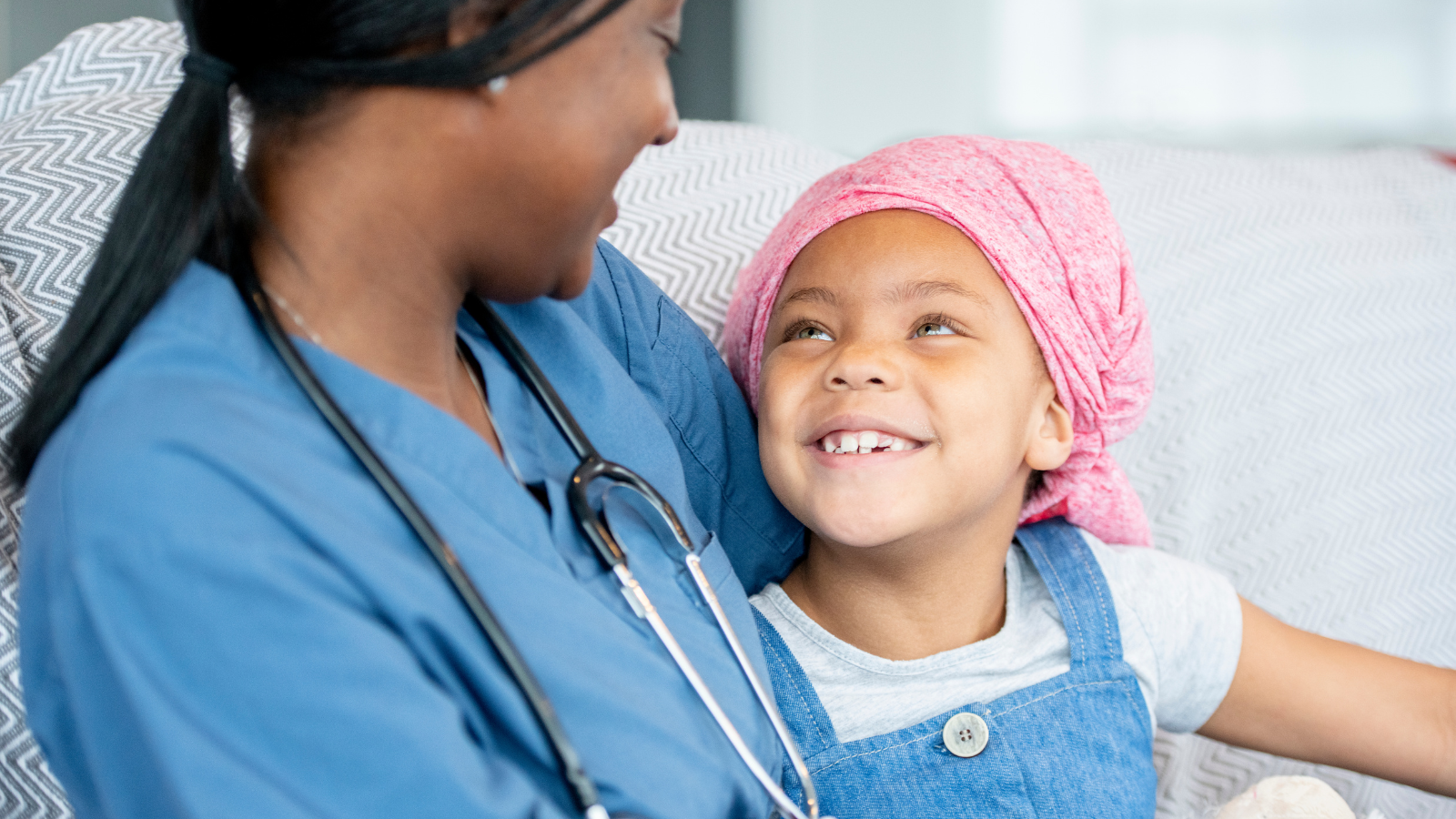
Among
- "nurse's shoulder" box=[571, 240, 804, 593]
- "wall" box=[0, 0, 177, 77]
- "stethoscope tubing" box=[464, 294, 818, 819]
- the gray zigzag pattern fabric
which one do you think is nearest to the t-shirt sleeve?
"nurse's shoulder" box=[571, 240, 804, 593]

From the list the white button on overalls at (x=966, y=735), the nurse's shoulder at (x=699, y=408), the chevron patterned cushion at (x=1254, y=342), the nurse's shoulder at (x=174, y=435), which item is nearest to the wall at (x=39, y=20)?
the chevron patterned cushion at (x=1254, y=342)

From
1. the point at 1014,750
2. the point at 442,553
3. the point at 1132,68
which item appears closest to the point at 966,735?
the point at 1014,750

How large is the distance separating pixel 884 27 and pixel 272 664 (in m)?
3.95

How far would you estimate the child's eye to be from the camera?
3.69ft

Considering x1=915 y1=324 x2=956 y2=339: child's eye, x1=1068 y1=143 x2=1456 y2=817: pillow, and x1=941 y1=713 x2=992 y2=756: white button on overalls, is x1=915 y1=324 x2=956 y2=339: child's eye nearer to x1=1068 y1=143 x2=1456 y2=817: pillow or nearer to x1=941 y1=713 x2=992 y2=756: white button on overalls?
x1=941 y1=713 x2=992 y2=756: white button on overalls

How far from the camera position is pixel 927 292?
111 cm

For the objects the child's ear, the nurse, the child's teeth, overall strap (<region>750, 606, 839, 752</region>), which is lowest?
overall strap (<region>750, 606, 839, 752</region>)

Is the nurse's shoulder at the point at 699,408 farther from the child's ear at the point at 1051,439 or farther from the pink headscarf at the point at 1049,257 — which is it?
the child's ear at the point at 1051,439

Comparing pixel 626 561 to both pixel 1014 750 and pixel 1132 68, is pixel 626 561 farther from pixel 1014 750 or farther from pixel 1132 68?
pixel 1132 68

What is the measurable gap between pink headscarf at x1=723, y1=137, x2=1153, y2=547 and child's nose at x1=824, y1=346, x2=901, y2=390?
16 centimetres

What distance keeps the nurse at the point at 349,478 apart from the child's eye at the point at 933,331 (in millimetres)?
394

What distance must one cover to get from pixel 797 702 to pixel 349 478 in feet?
1.93

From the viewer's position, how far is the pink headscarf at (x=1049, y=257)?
44.7 inches

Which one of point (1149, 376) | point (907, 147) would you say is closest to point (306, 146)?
point (907, 147)
